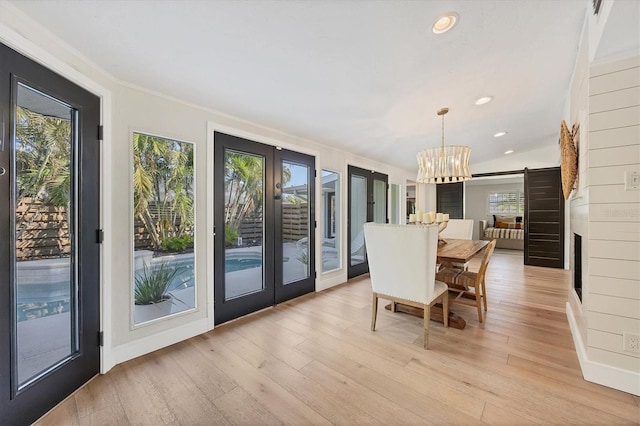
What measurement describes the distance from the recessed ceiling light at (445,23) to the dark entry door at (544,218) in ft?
17.5

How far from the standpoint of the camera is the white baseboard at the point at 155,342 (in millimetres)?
1976

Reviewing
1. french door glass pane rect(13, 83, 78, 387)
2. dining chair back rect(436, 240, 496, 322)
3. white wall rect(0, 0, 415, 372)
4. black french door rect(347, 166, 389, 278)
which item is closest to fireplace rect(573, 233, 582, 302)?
dining chair back rect(436, 240, 496, 322)

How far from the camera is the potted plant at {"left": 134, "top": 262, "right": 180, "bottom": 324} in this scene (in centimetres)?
216

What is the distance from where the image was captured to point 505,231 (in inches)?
295

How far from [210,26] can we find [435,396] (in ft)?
8.75

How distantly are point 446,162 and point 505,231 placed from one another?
19.9ft

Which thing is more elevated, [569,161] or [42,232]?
[569,161]

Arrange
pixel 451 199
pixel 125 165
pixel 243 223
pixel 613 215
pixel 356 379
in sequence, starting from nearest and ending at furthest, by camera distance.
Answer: pixel 613 215
pixel 356 379
pixel 125 165
pixel 243 223
pixel 451 199

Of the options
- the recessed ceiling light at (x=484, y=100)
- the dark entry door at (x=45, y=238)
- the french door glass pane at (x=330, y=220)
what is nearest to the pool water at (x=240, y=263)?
the dark entry door at (x=45, y=238)

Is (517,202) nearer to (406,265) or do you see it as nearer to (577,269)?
(577,269)

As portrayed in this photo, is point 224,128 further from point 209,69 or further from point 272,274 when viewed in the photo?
point 272,274

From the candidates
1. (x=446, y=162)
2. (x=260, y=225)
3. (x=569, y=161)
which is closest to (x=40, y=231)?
(x=260, y=225)

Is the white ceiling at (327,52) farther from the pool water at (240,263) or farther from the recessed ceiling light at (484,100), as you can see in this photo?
the pool water at (240,263)

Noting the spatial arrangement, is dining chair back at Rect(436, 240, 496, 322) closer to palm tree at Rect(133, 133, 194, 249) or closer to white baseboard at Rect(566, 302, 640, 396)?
white baseboard at Rect(566, 302, 640, 396)
